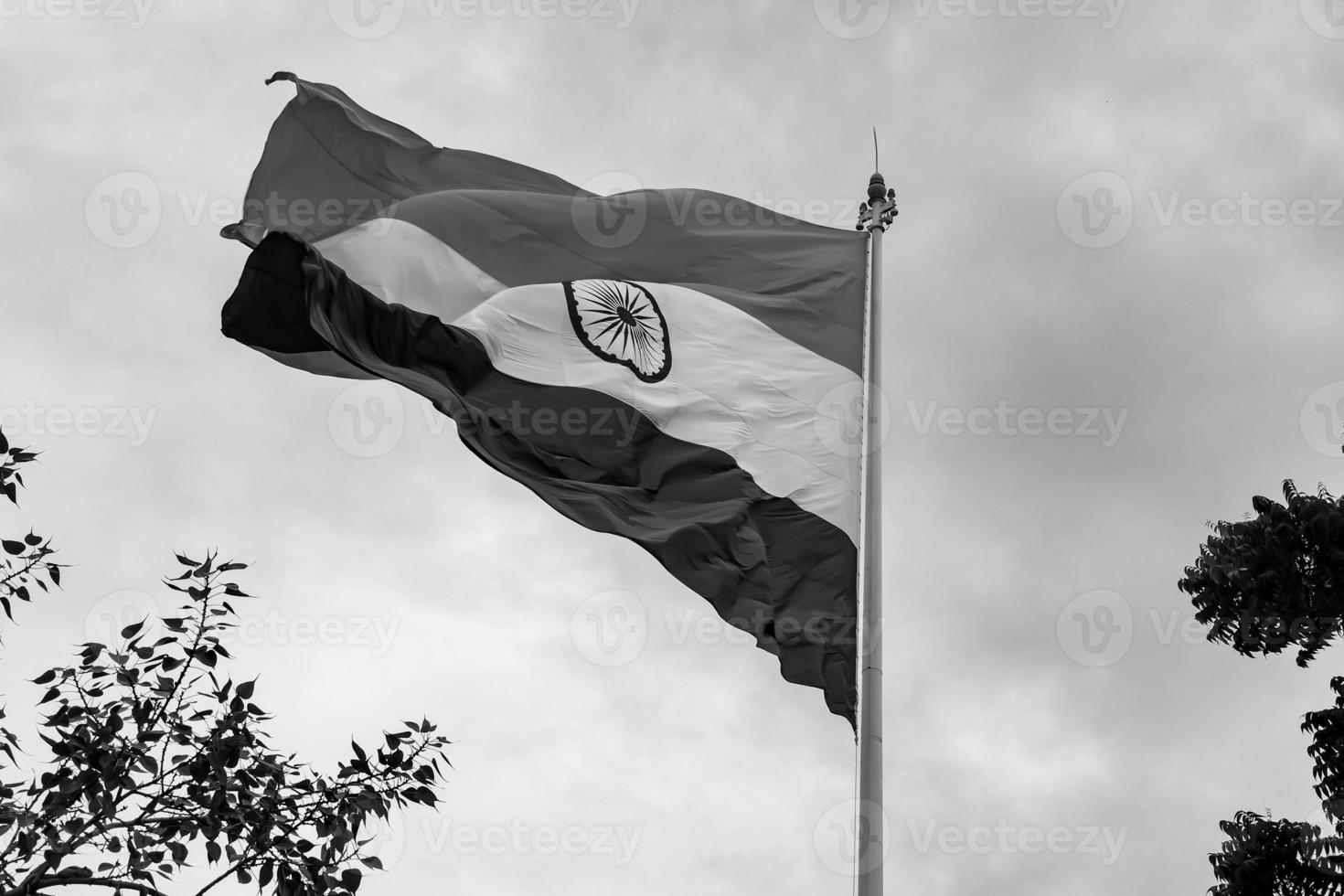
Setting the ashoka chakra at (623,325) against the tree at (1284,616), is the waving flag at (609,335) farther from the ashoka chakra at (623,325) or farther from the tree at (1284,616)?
the tree at (1284,616)

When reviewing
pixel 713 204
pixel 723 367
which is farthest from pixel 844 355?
pixel 713 204

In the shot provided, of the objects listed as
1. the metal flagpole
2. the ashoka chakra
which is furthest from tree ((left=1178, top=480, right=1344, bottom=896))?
the ashoka chakra

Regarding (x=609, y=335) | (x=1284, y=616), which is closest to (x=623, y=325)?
(x=609, y=335)

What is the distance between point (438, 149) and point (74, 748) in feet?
25.7

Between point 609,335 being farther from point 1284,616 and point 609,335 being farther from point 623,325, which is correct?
point 1284,616

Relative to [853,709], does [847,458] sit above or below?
above

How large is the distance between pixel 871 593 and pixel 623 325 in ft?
10.9

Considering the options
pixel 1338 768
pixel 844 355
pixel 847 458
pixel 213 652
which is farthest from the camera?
pixel 844 355

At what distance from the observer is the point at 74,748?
6.75m

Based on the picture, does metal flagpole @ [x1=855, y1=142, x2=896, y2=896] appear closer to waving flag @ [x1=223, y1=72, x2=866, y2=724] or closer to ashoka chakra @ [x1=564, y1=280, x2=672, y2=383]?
waving flag @ [x1=223, y1=72, x2=866, y2=724]

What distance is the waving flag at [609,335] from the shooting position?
10.0 metres

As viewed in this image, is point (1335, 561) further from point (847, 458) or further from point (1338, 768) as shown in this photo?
point (847, 458)

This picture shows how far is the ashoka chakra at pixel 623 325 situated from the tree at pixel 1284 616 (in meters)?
4.43

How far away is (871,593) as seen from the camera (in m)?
9.69
